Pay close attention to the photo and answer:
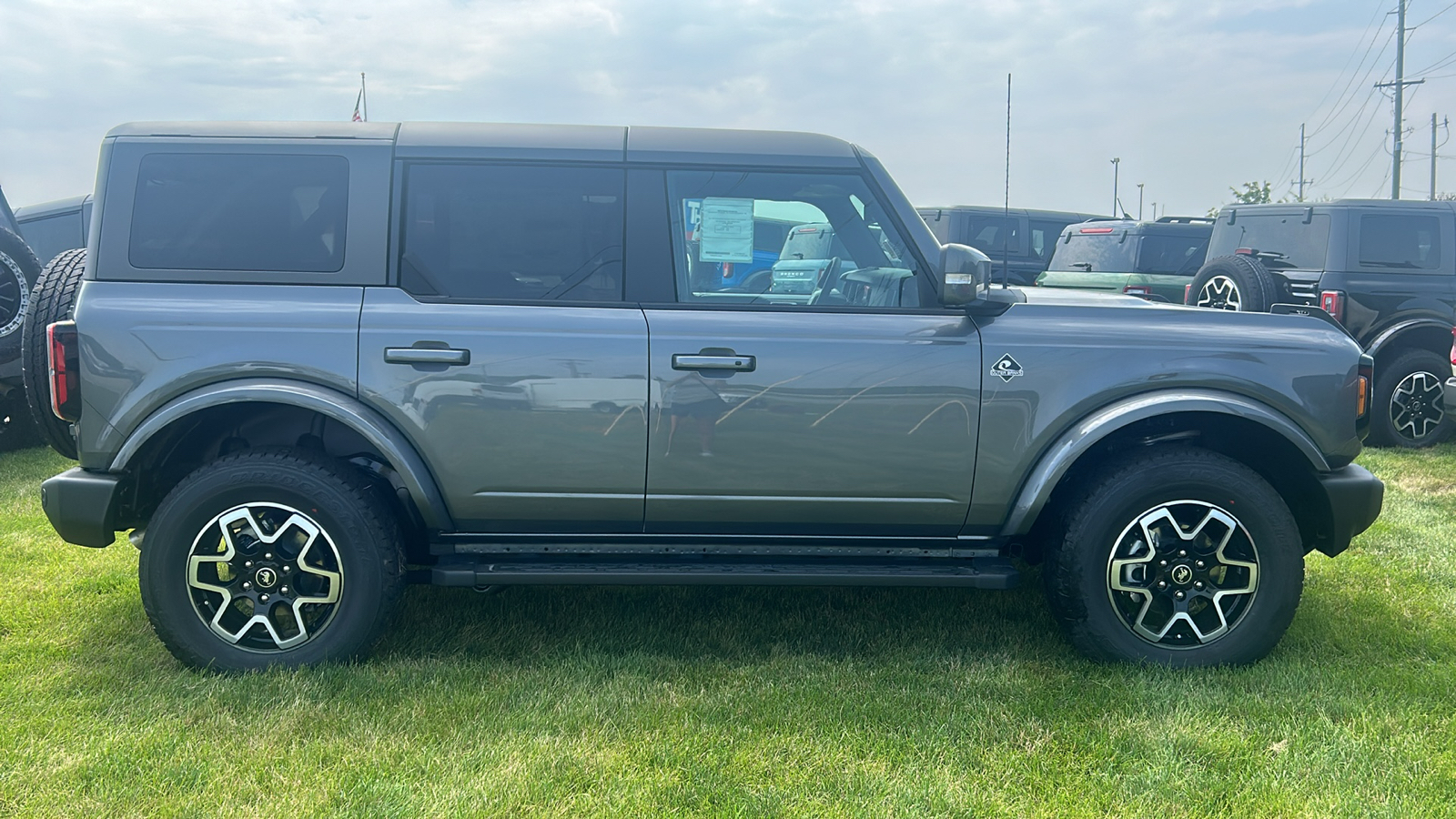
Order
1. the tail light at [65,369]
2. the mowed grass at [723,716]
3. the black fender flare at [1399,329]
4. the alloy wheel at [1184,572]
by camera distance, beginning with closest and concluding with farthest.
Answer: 1. the mowed grass at [723,716]
2. the tail light at [65,369]
3. the alloy wheel at [1184,572]
4. the black fender flare at [1399,329]

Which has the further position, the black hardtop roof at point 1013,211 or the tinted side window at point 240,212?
the black hardtop roof at point 1013,211

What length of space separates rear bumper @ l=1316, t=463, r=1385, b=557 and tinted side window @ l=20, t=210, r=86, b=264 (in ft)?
37.8

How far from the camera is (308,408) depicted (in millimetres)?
3764

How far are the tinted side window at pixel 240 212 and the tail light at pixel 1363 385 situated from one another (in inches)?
144

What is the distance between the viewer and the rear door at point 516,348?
12.2 ft

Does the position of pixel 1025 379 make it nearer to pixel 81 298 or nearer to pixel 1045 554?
pixel 1045 554

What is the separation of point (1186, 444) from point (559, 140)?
2596 mm

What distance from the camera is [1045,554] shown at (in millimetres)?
4027

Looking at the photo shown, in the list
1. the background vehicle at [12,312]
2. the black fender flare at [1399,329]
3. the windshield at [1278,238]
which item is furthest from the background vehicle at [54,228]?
the black fender flare at [1399,329]

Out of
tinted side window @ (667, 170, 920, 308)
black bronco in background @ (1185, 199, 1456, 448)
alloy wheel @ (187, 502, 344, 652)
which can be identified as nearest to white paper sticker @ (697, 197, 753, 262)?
tinted side window @ (667, 170, 920, 308)

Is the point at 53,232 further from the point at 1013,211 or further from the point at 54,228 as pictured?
the point at 1013,211

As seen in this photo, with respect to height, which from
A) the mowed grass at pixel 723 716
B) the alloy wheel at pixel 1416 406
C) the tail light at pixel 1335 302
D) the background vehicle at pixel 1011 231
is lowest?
the mowed grass at pixel 723 716

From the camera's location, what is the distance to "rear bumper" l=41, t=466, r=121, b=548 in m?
3.72

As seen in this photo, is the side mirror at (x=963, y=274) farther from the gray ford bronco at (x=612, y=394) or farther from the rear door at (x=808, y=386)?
the rear door at (x=808, y=386)
